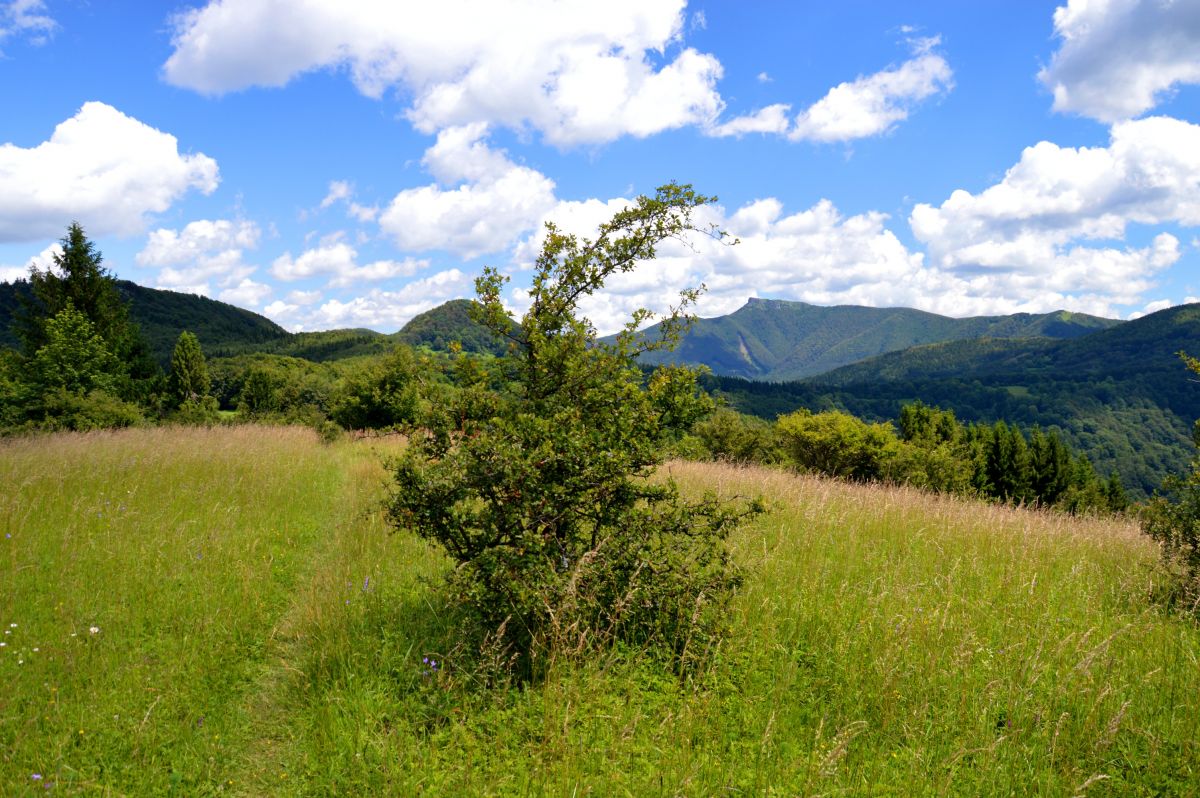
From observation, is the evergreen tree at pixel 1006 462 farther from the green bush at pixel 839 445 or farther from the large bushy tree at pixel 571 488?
the large bushy tree at pixel 571 488

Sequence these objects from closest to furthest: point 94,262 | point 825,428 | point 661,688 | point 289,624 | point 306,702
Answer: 1. point 661,688
2. point 306,702
3. point 289,624
4. point 825,428
5. point 94,262

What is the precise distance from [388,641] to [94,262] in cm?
3799

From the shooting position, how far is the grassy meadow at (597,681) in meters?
3.37

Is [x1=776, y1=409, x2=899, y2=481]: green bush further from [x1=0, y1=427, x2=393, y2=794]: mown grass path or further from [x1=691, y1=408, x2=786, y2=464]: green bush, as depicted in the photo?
[x1=0, y1=427, x2=393, y2=794]: mown grass path

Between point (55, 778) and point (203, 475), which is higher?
point (203, 475)

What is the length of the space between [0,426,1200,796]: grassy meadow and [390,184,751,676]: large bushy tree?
400 millimetres

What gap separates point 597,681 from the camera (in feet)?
12.1

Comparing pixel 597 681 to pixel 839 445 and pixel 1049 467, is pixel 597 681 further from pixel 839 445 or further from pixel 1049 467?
pixel 1049 467

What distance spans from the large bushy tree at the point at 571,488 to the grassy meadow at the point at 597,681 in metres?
0.40

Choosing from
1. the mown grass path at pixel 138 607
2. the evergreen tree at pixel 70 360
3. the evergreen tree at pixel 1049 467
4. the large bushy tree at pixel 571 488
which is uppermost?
the evergreen tree at pixel 70 360

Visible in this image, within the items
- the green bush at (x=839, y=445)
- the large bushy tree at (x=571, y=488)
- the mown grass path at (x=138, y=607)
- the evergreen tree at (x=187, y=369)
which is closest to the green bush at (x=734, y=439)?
the green bush at (x=839, y=445)

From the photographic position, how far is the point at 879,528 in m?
7.72

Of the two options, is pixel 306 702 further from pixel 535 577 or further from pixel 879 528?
pixel 879 528

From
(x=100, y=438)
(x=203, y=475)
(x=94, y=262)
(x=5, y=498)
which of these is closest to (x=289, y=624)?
(x=5, y=498)
